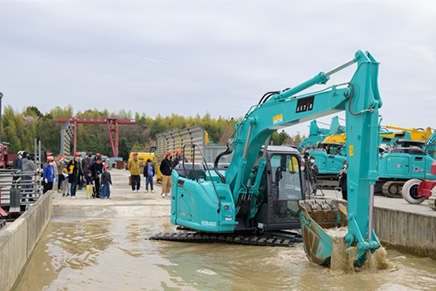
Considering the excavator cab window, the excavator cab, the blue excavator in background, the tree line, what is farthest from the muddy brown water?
the tree line

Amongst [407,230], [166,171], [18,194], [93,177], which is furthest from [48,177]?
[407,230]

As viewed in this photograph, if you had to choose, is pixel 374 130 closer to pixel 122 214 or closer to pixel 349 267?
pixel 349 267

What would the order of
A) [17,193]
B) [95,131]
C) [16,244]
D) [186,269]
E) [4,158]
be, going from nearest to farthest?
[16,244] < [186,269] < [17,193] < [4,158] < [95,131]

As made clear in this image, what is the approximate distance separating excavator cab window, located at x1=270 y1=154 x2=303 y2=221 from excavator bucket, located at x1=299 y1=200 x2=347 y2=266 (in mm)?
1144

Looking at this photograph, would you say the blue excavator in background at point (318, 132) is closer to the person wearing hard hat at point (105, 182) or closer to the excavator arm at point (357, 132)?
the person wearing hard hat at point (105, 182)

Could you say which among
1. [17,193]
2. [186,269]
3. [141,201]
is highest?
[17,193]

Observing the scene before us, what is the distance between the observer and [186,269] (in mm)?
8477

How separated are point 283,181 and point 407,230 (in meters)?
2.89

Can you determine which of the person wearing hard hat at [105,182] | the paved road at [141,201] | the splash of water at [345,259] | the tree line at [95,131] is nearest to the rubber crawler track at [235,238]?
the splash of water at [345,259]

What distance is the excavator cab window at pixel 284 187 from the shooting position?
10414mm

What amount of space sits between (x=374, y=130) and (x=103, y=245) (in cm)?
620

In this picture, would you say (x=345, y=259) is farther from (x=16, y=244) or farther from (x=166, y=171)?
(x=166, y=171)

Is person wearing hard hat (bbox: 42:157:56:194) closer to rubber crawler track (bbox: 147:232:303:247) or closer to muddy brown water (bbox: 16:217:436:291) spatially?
muddy brown water (bbox: 16:217:436:291)

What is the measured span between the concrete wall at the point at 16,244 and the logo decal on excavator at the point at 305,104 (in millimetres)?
5115
